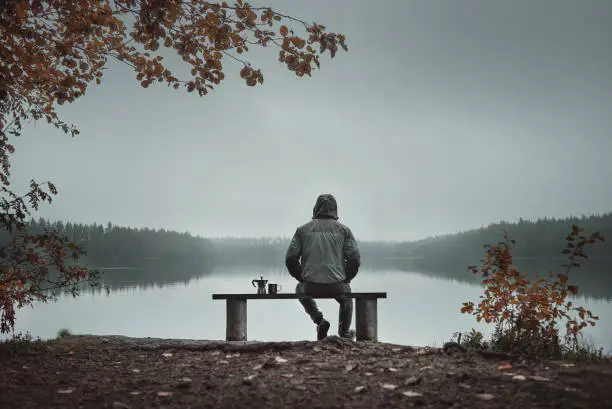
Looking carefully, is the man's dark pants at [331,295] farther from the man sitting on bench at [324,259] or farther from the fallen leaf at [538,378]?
the fallen leaf at [538,378]

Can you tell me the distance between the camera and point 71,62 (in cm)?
799

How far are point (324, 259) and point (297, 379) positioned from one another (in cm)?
292

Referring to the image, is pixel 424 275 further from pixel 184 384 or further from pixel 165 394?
pixel 165 394

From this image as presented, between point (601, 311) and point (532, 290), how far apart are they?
90.1 feet

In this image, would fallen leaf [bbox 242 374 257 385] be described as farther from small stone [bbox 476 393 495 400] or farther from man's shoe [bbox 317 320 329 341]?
man's shoe [bbox 317 320 329 341]

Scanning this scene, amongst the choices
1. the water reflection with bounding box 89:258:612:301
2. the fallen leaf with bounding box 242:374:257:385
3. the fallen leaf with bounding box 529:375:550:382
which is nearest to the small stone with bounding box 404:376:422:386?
the fallen leaf with bounding box 529:375:550:382

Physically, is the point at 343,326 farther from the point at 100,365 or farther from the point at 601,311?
the point at 601,311

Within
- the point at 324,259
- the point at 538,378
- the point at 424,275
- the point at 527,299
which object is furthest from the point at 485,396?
the point at 424,275

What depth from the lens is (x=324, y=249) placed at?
7.64 metres

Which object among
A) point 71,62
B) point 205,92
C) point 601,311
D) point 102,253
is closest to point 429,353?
point 205,92

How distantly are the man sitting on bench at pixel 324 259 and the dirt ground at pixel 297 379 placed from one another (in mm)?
1209

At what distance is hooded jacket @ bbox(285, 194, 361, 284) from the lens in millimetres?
7602

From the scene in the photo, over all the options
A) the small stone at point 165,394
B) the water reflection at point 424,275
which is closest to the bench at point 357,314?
the small stone at point 165,394

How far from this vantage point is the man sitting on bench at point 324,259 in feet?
24.9
